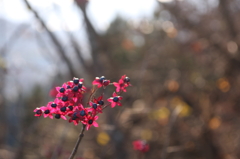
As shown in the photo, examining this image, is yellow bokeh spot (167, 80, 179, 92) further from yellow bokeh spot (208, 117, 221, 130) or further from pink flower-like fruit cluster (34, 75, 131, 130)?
pink flower-like fruit cluster (34, 75, 131, 130)

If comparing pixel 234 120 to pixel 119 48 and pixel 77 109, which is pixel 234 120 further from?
pixel 119 48

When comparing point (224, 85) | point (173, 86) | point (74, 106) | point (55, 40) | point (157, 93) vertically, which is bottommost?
Answer: point (74, 106)

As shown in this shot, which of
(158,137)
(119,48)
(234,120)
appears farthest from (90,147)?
(119,48)

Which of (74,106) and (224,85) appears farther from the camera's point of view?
(224,85)

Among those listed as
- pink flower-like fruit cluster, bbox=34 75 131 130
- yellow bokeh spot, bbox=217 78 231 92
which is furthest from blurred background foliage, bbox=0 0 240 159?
pink flower-like fruit cluster, bbox=34 75 131 130

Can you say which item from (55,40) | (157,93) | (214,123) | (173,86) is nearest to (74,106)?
(55,40)

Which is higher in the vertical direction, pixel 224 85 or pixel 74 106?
pixel 224 85

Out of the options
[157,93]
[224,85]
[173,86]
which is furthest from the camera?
[157,93]

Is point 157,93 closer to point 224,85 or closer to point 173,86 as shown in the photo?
point 173,86
